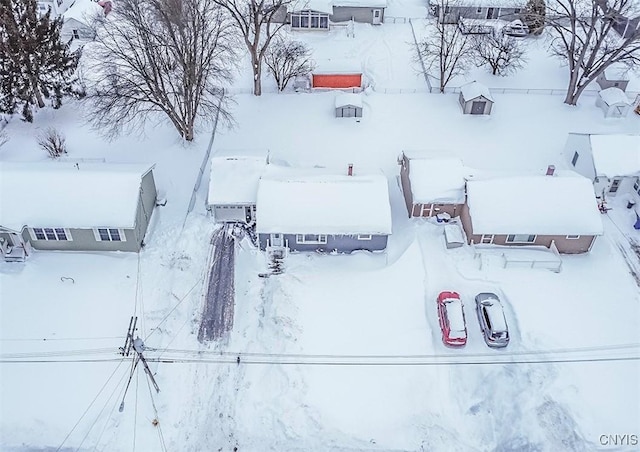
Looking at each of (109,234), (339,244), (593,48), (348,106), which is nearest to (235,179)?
(339,244)

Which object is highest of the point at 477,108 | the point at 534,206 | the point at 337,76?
the point at 337,76

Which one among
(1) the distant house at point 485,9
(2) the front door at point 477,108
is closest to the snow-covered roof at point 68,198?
(2) the front door at point 477,108

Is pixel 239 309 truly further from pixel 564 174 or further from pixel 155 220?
pixel 564 174

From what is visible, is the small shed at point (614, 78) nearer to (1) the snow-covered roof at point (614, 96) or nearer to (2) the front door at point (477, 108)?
(1) the snow-covered roof at point (614, 96)

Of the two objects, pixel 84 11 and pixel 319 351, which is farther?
pixel 84 11

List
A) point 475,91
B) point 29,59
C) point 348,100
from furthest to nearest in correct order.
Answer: point 475,91 < point 348,100 < point 29,59

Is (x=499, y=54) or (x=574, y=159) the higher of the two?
(x=499, y=54)

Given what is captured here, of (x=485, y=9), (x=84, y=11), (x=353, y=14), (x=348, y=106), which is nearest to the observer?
(x=348, y=106)

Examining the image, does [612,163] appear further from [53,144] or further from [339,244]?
[53,144]
